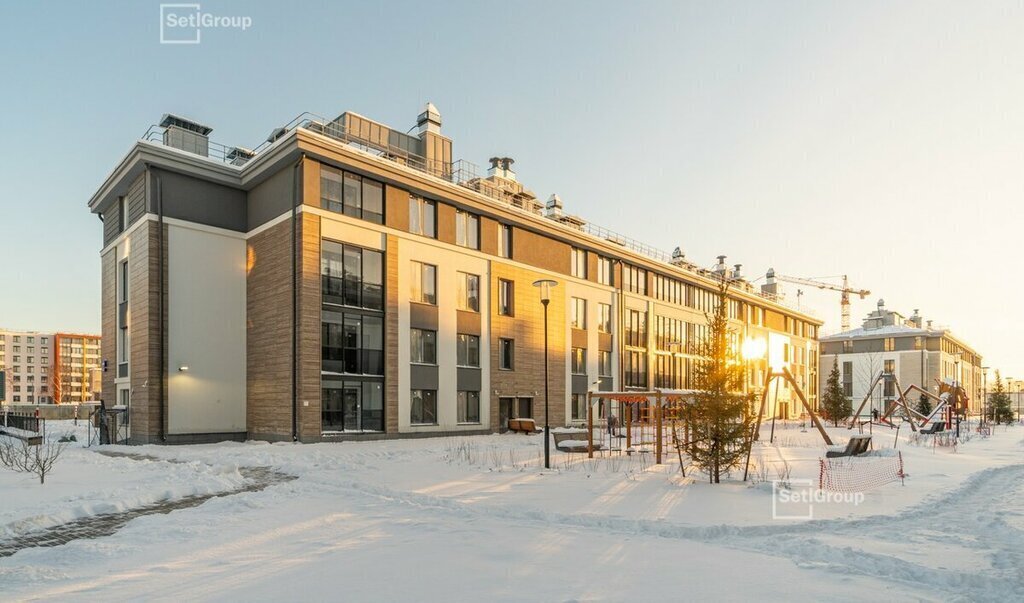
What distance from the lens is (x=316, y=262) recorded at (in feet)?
84.5

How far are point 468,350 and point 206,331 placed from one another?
12.0 meters

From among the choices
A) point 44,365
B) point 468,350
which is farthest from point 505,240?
point 44,365

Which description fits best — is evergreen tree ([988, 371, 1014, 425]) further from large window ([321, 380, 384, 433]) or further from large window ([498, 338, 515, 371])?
large window ([321, 380, 384, 433])

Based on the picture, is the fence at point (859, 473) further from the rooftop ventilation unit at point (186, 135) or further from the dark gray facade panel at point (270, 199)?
the rooftop ventilation unit at point (186, 135)

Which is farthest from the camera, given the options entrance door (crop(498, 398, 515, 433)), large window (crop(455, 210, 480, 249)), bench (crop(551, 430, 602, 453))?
entrance door (crop(498, 398, 515, 433))

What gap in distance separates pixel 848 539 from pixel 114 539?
10.7m

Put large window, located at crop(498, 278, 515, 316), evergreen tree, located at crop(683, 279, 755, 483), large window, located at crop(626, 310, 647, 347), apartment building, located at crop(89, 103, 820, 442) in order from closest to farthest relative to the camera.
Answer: evergreen tree, located at crop(683, 279, 755, 483), apartment building, located at crop(89, 103, 820, 442), large window, located at crop(498, 278, 515, 316), large window, located at crop(626, 310, 647, 347)

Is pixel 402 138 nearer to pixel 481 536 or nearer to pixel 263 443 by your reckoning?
pixel 263 443

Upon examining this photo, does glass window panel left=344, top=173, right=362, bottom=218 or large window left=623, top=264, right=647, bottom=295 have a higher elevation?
glass window panel left=344, top=173, right=362, bottom=218

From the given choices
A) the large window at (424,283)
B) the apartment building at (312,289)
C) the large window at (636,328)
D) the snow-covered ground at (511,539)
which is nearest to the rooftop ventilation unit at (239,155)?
the apartment building at (312,289)

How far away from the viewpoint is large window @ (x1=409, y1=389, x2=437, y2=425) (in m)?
29.4

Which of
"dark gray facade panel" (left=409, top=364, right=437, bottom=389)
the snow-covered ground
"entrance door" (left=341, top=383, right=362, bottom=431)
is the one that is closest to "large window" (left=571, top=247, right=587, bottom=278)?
"dark gray facade panel" (left=409, top=364, right=437, bottom=389)

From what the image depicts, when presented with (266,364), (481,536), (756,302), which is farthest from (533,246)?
(756,302)

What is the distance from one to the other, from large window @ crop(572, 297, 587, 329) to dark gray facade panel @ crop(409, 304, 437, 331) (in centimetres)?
1172
